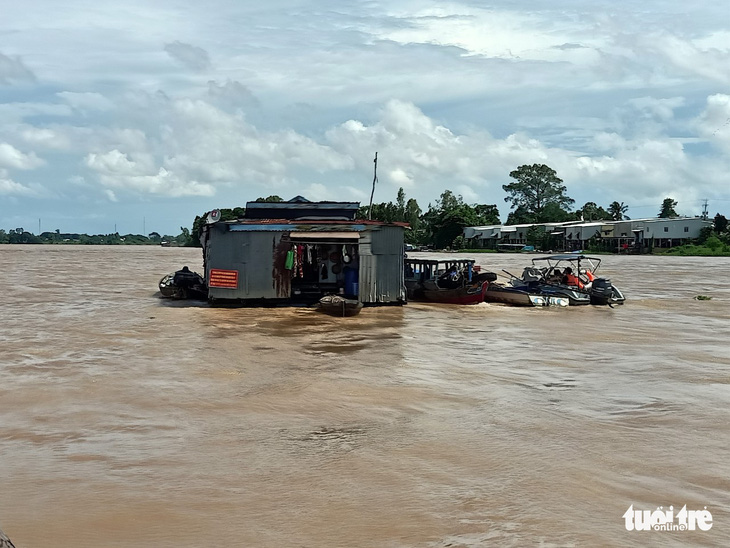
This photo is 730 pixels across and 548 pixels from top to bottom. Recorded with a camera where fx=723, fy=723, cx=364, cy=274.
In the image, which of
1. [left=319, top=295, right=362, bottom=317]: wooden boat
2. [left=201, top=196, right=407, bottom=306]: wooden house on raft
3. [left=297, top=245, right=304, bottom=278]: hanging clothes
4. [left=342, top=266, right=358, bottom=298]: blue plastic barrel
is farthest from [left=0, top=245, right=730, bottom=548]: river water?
[left=297, top=245, right=304, bottom=278]: hanging clothes

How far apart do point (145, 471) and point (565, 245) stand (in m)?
73.0

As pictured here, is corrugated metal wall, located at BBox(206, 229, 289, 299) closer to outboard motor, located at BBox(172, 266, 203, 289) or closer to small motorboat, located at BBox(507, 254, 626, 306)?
outboard motor, located at BBox(172, 266, 203, 289)

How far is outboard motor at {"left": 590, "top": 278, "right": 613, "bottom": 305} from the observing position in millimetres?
22391

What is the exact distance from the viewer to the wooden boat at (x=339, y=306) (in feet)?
61.7

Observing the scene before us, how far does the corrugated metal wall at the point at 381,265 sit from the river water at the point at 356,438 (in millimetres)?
4507

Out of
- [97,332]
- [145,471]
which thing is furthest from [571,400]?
[97,332]

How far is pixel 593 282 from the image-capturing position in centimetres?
2291

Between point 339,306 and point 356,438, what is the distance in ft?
37.1

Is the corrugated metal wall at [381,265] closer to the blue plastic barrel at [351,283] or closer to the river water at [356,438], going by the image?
the blue plastic barrel at [351,283]

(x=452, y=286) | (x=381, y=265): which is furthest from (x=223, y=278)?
(x=452, y=286)

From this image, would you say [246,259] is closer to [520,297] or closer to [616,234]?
[520,297]

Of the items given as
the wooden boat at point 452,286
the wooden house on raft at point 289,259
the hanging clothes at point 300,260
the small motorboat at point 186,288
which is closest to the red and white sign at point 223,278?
the wooden house on raft at point 289,259

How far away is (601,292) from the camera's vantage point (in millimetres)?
22359

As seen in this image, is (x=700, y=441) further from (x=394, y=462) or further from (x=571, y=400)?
(x=394, y=462)
